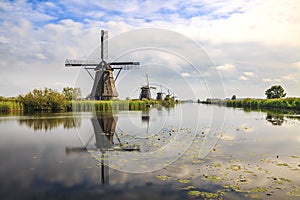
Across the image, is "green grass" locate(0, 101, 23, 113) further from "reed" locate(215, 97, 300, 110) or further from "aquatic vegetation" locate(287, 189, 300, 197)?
"reed" locate(215, 97, 300, 110)

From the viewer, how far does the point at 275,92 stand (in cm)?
5425

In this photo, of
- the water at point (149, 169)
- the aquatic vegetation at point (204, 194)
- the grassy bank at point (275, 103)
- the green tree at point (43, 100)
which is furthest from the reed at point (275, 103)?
the aquatic vegetation at point (204, 194)

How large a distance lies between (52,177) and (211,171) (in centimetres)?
376

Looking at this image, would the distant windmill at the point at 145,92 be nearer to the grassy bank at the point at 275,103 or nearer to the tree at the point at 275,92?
the grassy bank at the point at 275,103

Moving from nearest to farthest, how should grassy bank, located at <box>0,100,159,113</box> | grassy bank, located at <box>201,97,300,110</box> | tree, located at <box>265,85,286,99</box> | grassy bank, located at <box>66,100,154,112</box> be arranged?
grassy bank, located at <box>0,100,159,113</box> → grassy bank, located at <box>66,100,154,112</box> → grassy bank, located at <box>201,97,300,110</box> → tree, located at <box>265,85,286,99</box>

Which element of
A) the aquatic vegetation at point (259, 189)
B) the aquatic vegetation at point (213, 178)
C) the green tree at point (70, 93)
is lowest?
the aquatic vegetation at point (259, 189)

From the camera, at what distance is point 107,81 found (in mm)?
32375

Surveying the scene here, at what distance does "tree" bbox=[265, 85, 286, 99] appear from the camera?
5308 centimetres

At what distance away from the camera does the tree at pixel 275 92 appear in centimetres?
5308

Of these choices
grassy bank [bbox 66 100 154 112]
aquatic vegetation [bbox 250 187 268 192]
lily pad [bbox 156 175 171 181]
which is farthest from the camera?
grassy bank [bbox 66 100 154 112]

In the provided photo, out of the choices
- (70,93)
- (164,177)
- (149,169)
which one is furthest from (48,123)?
→ (70,93)

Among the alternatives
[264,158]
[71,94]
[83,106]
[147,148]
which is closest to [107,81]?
[83,106]

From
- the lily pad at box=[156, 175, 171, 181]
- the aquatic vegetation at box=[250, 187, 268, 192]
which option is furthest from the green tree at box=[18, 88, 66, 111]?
the aquatic vegetation at box=[250, 187, 268, 192]

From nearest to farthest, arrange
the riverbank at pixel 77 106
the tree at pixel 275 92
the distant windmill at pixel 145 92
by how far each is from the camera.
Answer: the riverbank at pixel 77 106
the distant windmill at pixel 145 92
the tree at pixel 275 92
